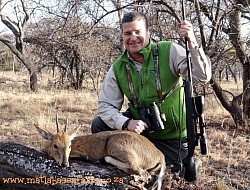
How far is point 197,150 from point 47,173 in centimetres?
442

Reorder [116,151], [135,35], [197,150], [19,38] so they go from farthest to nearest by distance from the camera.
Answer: [19,38] < [197,150] < [135,35] < [116,151]

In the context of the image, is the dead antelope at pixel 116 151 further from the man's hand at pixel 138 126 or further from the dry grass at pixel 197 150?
the dry grass at pixel 197 150

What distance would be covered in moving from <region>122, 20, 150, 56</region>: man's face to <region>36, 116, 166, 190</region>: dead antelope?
1.07 meters

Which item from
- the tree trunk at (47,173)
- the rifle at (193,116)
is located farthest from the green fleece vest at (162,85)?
the tree trunk at (47,173)

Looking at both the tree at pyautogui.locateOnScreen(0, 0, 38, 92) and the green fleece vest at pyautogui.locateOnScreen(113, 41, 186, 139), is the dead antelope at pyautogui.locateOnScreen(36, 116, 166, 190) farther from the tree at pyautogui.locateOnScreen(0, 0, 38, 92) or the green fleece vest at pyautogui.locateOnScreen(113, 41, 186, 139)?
the tree at pyautogui.locateOnScreen(0, 0, 38, 92)

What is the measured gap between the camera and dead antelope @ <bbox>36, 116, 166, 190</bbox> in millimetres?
3828

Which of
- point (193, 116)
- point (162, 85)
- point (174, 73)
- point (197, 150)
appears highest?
point (174, 73)

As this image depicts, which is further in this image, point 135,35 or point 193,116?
point 135,35

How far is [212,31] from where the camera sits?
989 centimetres

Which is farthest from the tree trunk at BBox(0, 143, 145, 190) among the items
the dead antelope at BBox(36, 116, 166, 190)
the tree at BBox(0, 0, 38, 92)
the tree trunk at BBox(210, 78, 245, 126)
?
the tree at BBox(0, 0, 38, 92)

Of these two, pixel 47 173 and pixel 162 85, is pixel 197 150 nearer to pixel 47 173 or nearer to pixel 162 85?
pixel 162 85

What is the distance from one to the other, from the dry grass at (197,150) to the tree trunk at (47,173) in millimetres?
663

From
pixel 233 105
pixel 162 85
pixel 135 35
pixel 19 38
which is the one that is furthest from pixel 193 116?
pixel 19 38

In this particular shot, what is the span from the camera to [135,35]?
445cm
